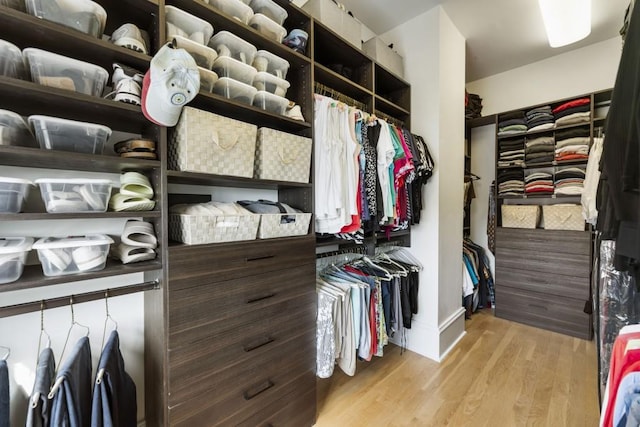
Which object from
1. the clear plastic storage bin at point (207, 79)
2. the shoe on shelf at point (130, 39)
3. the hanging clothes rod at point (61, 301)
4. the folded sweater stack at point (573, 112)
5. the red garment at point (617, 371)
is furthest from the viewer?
the folded sweater stack at point (573, 112)

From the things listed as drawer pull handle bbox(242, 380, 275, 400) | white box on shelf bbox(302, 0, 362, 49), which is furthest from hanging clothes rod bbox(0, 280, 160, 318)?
white box on shelf bbox(302, 0, 362, 49)

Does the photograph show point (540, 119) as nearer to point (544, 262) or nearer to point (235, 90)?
point (544, 262)

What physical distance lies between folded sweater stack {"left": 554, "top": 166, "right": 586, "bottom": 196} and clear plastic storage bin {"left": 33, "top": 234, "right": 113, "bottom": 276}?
3.45 metres

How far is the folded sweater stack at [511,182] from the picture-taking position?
282cm

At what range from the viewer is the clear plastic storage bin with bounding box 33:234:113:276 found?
82 cm

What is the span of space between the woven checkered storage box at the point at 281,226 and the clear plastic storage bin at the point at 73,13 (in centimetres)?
86

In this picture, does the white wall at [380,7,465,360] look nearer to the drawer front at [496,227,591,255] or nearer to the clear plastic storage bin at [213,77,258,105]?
the drawer front at [496,227,591,255]

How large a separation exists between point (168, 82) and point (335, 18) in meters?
1.26

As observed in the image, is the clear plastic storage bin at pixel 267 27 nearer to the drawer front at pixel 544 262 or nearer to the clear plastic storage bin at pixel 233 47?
the clear plastic storage bin at pixel 233 47

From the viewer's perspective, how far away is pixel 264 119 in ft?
4.52

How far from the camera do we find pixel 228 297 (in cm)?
111

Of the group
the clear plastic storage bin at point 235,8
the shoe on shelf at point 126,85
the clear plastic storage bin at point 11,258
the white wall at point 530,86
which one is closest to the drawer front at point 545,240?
the white wall at point 530,86

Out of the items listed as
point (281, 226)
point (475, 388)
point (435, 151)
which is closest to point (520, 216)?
point (435, 151)

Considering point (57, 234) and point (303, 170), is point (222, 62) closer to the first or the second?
point (303, 170)
